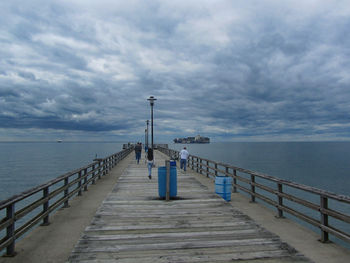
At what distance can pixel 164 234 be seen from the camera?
17.7 feet

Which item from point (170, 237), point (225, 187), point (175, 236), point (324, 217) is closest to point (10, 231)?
point (170, 237)

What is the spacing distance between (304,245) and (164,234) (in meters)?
2.74

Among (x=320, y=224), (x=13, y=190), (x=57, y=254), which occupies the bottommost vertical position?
(x=13, y=190)

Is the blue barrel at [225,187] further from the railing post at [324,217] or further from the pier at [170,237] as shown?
the railing post at [324,217]

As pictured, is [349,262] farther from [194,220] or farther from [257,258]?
[194,220]

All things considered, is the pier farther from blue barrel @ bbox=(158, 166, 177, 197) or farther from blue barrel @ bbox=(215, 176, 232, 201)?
blue barrel @ bbox=(215, 176, 232, 201)

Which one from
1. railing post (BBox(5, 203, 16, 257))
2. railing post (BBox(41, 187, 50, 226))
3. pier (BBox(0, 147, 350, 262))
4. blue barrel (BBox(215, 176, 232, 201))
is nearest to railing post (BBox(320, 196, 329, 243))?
pier (BBox(0, 147, 350, 262))

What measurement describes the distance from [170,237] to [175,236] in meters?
0.11

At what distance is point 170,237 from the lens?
17.1 feet

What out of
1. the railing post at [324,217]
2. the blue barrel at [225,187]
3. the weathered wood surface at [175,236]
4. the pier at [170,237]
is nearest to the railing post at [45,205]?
the pier at [170,237]

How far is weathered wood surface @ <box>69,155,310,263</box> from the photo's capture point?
4395mm

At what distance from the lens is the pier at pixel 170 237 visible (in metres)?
4.46

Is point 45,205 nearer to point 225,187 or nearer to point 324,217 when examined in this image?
point 225,187

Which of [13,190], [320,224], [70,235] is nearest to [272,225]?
[320,224]
